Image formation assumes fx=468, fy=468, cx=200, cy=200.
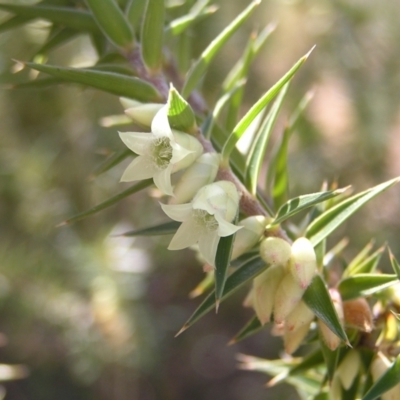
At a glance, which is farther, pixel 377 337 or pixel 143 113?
pixel 377 337

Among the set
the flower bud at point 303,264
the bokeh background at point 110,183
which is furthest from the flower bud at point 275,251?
the bokeh background at point 110,183

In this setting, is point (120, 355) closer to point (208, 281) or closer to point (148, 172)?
point (208, 281)

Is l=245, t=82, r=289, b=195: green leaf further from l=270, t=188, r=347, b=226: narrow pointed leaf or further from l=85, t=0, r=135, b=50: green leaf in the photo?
l=85, t=0, r=135, b=50: green leaf

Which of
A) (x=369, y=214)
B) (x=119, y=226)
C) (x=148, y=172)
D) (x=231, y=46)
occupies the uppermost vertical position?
(x=148, y=172)

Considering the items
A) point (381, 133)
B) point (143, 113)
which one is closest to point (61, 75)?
point (143, 113)

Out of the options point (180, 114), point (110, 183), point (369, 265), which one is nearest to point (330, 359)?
point (369, 265)

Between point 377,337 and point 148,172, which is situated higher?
point 148,172

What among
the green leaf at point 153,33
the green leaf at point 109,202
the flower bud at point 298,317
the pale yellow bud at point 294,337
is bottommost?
the pale yellow bud at point 294,337

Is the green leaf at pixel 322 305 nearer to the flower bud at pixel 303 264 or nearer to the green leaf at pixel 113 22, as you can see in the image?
the flower bud at pixel 303 264
